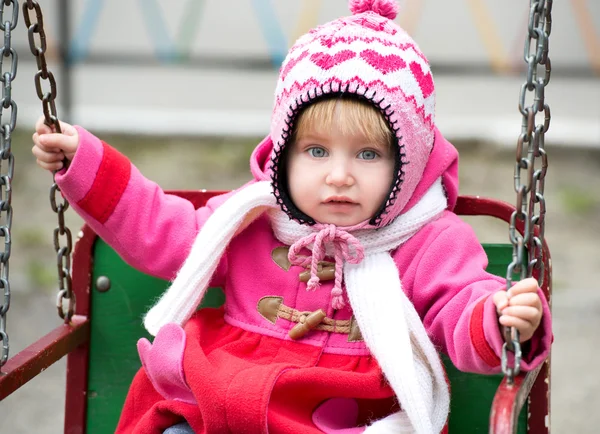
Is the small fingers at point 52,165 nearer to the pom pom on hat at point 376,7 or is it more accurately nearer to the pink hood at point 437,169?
the pink hood at point 437,169

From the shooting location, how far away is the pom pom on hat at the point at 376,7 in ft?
5.20

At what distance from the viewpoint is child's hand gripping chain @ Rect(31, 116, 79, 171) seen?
1545 millimetres

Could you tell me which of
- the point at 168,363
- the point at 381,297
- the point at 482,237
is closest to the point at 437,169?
the point at 381,297

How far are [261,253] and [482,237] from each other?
301 cm

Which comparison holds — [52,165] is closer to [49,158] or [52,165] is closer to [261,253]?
[49,158]

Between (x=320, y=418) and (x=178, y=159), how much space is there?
427cm

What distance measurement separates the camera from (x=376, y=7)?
5.20 ft

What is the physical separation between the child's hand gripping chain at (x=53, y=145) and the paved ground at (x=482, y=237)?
157cm

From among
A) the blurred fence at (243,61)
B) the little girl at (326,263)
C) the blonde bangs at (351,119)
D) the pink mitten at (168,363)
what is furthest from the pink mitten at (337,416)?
the blurred fence at (243,61)

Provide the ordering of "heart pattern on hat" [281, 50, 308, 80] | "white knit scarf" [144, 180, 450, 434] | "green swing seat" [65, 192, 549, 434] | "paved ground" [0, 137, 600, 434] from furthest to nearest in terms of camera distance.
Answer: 1. "paved ground" [0, 137, 600, 434]
2. "green swing seat" [65, 192, 549, 434]
3. "heart pattern on hat" [281, 50, 308, 80]
4. "white knit scarf" [144, 180, 450, 434]

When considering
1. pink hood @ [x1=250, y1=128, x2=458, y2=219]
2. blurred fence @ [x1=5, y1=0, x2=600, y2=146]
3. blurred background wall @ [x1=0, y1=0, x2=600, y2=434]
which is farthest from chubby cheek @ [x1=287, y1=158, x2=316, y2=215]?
blurred fence @ [x1=5, y1=0, x2=600, y2=146]

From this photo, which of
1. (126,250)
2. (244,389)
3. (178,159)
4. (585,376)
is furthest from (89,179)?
(178,159)

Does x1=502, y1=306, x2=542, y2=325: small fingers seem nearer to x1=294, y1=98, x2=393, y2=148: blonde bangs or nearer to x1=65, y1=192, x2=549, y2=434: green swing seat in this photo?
x1=294, y1=98, x2=393, y2=148: blonde bangs

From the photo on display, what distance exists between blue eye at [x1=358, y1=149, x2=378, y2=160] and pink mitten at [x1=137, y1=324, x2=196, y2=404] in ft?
1.37
